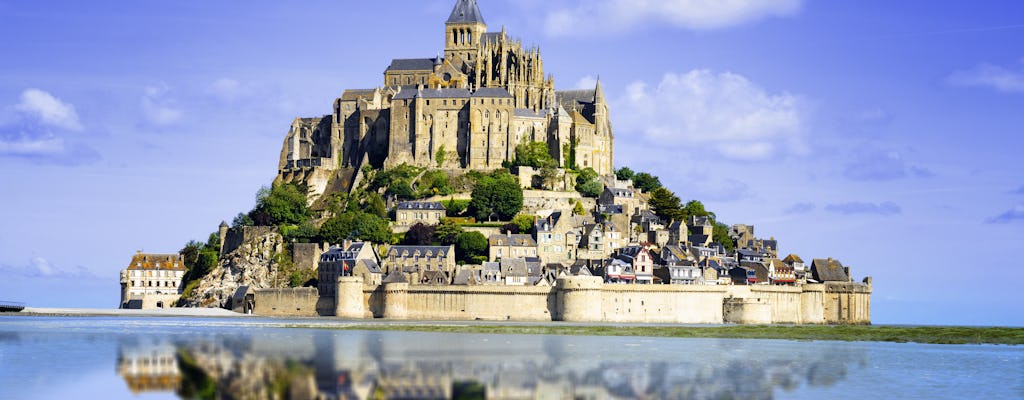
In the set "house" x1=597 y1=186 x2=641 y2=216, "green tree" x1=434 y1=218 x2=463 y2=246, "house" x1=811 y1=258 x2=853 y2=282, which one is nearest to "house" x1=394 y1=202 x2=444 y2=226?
"green tree" x1=434 y1=218 x2=463 y2=246

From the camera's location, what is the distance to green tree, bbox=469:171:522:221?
93562 millimetres

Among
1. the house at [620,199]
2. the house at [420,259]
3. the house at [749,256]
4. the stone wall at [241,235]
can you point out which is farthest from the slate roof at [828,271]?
the stone wall at [241,235]

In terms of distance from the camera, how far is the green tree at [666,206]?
328ft

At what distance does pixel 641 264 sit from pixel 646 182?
79.7 ft

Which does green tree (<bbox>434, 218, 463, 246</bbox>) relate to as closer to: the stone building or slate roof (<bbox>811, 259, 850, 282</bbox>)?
the stone building

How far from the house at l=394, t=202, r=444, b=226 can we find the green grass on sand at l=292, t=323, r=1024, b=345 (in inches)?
743

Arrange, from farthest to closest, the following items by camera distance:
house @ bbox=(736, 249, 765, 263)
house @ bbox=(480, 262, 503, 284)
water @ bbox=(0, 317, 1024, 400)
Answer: house @ bbox=(736, 249, 765, 263), house @ bbox=(480, 262, 503, 284), water @ bbox=(0, 317, 1024, 400)

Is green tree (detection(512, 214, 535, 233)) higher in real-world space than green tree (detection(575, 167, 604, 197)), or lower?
lower

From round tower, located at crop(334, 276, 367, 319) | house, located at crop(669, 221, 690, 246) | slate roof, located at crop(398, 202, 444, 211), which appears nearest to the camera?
round tower, located at crop(334, 276, 367, 319)

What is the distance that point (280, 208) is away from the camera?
9375cm

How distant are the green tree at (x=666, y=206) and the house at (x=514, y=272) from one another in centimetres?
1999

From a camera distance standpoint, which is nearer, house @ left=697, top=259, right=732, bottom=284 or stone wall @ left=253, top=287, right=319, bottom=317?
stone wall @ left=253, top=287, right=319, bottom=317

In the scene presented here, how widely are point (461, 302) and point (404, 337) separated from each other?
57.9ft

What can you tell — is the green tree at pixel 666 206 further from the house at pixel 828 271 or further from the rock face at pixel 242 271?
the rock face at pixel 242 271
